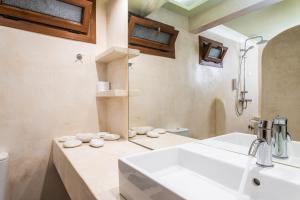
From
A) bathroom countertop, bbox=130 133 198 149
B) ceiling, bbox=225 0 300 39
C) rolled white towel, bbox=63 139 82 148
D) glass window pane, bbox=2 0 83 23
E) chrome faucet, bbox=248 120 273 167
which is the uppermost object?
glass window pane, bbox=2 0 83 23

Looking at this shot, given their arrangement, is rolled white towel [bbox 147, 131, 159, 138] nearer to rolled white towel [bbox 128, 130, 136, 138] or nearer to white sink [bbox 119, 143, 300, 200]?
rolled white towel [bbox 128, 130, 136, 138]

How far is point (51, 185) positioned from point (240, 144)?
1435 mm

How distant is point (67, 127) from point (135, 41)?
35.4 inches

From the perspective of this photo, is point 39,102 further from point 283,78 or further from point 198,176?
point 283,78

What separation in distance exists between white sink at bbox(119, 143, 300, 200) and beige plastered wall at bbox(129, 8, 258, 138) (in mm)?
153

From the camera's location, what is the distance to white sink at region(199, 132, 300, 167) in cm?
64

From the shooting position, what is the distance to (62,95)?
145 centimetres

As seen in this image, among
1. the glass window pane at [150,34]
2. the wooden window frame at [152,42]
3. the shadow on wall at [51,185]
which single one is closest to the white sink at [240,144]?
the wooden window frame at [152,42]

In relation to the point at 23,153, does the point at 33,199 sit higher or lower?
lower

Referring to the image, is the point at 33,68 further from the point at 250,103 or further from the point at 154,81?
the point at 250,103

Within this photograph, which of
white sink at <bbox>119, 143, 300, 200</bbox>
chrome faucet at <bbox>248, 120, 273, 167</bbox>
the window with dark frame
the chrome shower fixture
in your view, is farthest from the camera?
the window with dark frame

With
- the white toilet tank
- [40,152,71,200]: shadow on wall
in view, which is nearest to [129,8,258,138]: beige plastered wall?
[40,152,71,200]: shadow on wall

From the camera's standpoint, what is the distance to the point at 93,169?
0.83 m

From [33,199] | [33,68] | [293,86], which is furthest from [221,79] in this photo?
[33,199]
